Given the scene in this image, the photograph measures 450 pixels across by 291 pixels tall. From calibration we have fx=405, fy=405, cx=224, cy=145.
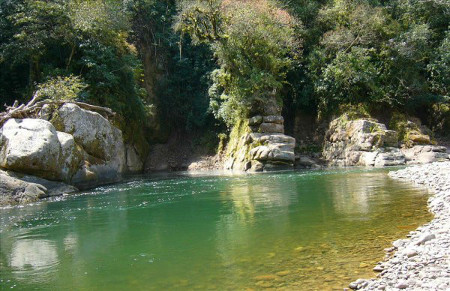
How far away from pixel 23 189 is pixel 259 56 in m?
16.4

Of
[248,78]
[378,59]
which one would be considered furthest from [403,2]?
[248,78]

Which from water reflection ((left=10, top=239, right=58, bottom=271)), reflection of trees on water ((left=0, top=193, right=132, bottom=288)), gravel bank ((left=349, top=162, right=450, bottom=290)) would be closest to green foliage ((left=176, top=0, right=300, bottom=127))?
reflection of trees on water ((left=0, top=193, right=132, bottom=288))

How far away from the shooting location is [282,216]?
877 cm

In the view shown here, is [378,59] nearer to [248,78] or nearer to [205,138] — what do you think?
[248,78]

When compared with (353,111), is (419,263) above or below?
below

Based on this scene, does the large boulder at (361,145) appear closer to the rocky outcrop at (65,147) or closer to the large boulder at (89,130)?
the rocky outcrop at (65,147)

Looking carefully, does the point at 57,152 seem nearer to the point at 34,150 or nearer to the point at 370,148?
the point at 34,150

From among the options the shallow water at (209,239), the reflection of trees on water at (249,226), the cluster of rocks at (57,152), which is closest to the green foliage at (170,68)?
the cluster of rocks at (57,152)

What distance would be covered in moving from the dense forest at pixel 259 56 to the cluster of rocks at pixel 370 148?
1.85 metres

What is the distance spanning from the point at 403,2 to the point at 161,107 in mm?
19226

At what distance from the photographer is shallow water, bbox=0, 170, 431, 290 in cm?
528

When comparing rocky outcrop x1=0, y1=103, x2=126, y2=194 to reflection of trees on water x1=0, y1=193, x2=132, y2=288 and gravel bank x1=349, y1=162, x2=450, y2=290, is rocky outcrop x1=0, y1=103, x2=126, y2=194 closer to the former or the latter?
reflection of trees on water x1=0, y1=193, x2=132, y2=288

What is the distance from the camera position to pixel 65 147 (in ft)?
50.0

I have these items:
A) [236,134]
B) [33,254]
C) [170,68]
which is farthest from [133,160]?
[33,254]
